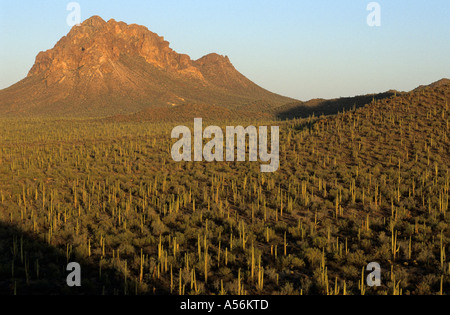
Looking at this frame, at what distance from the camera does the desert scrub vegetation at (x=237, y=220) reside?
950cm

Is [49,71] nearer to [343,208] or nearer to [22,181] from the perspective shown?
[22,181]

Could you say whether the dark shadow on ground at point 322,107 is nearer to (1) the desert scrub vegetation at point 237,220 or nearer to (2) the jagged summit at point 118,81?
(2) the jagged summit at point 118,81

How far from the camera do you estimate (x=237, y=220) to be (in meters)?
14.2

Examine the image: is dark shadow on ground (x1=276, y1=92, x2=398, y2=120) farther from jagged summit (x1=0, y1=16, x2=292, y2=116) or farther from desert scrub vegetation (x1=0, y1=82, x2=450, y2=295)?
desert scrub vegetation (x1=0, y1=82, x2=450, y2=295)

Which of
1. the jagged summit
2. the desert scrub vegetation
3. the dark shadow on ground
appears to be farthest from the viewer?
the jagged summit

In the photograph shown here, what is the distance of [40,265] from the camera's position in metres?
10.3

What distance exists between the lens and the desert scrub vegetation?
950cm

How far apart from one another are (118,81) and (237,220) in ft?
451

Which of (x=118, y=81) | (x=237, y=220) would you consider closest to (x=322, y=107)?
(x=237, y=220)

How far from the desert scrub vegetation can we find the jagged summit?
84.9 m

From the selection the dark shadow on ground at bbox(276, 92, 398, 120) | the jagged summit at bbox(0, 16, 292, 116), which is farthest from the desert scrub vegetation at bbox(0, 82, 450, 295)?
the jagged summit at bbox(0, 16, 292, 116)

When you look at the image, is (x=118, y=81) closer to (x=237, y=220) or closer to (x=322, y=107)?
(x=322, y=107)

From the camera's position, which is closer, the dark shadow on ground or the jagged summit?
the dark shadow on ground
